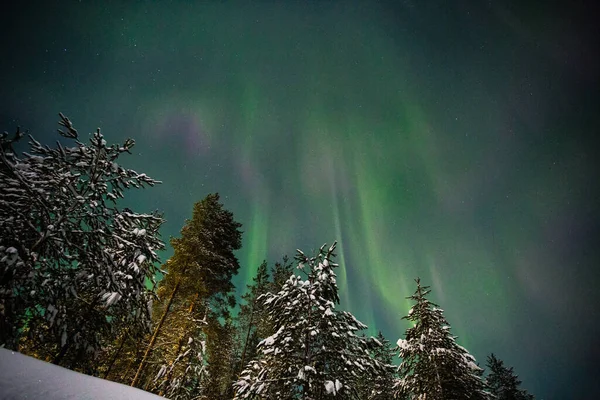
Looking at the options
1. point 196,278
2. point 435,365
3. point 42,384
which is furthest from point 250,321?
point 42,384

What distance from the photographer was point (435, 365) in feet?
38.3

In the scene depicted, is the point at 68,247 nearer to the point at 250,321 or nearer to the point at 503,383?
the point at 250,321

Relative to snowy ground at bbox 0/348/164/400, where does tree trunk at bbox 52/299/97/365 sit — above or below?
above

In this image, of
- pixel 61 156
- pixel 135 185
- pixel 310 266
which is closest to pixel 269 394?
pixel 310 266

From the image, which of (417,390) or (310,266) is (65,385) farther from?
(417,390)

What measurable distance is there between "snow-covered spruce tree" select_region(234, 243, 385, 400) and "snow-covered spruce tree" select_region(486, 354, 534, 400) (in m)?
26.7

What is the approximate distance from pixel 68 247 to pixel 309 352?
6.62 metres

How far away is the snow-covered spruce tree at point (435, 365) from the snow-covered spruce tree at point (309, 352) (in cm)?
578

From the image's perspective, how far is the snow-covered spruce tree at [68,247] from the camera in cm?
501

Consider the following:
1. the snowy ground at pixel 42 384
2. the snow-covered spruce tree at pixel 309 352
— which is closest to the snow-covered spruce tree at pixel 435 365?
the snow-covered spruce tree at pixel 309 352

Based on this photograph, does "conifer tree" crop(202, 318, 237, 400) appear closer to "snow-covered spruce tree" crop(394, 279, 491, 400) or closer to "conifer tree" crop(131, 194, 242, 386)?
"conifer tree" crop(131, 194, 242, 386)

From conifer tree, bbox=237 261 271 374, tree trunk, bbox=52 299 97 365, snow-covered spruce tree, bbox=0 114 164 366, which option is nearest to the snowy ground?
snow-covered spruce tree, bbox=0 114 164 366

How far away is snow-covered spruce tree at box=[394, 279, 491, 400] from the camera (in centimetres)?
1134

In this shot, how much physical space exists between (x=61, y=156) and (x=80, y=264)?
2.52 m
